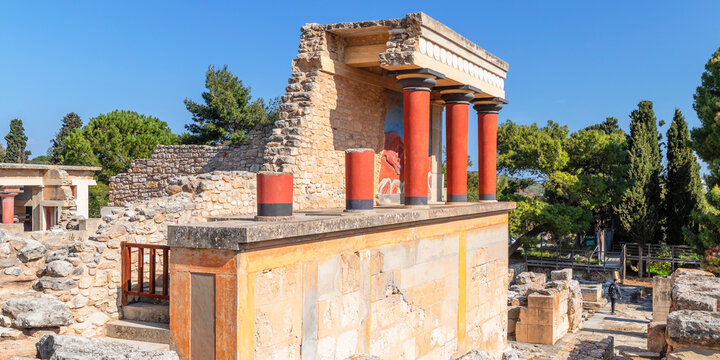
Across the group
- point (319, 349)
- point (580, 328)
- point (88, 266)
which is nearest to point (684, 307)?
point (319, 349)

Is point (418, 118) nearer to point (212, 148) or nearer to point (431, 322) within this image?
point (431, 322)

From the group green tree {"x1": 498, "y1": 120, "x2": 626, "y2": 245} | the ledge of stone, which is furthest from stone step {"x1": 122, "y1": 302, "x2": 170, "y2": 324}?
green tree {"x1": 498, "y1": 120, "x2": 626, "y2": 245}

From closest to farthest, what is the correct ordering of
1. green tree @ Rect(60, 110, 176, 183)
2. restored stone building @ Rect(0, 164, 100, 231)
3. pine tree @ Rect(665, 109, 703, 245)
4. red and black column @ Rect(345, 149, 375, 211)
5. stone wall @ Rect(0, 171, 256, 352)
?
stone wall @ Rect(0, 171, 256, 352) < red and black column @ Rect(345, 149, 375, 211) < restored stone building @ Rect(0, 164, 100, 231) < pine tree @ Rect(665, 109, 703, 245) < green tree @ Rect(60, 110, 176, 183)

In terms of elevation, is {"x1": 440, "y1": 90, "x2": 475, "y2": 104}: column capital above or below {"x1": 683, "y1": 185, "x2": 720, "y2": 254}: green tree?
above

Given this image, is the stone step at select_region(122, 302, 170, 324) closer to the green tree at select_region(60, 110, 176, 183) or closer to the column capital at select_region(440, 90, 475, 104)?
the column capital at select_region(440, 90, 475, 104)

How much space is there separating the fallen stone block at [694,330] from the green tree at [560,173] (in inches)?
951

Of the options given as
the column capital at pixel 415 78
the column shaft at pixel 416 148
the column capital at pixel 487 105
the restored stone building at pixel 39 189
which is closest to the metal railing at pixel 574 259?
the column capital at pixel 487 105

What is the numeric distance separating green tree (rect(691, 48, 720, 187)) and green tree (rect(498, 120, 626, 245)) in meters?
8.15

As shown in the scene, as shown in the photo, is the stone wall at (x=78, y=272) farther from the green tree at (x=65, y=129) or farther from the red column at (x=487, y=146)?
the green tree at (x=65, y=129)

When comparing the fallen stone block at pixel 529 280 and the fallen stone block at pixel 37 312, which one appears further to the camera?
the fallen stone block at pixel 529 280

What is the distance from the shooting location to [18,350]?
5453 mm

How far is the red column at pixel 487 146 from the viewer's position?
13445mm

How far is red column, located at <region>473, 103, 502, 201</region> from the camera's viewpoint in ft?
44.1

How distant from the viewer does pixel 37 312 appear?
5.73 m
